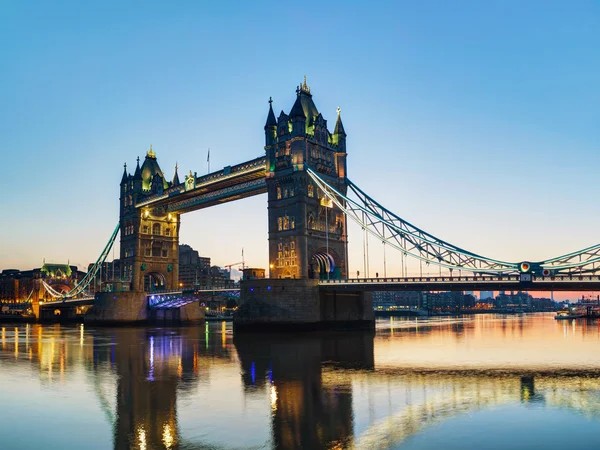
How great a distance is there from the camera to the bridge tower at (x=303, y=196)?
7519cm

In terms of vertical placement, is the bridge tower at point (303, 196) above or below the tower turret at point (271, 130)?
below

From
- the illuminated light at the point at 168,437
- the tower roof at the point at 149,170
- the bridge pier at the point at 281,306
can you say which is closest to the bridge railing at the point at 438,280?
the bridge pier at the point at 281,306

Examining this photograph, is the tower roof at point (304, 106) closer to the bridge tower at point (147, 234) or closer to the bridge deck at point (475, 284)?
the bridge deck at point (475, 284)

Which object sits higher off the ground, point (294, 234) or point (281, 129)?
point (281, 129)

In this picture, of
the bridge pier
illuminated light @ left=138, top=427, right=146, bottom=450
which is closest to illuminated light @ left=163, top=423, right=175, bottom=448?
illuminated light @ left=138, top=427, right=146, bottom=450

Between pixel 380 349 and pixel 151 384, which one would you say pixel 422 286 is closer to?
pixel 380 349

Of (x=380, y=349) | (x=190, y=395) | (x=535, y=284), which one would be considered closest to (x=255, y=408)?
(x=190, y=395)

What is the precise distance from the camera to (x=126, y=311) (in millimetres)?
104188

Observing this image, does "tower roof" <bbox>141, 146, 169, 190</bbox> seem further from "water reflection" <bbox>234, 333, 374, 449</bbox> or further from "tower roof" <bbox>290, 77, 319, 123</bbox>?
"water reflection" <bbox>234, 333, 374, 449</bbox>

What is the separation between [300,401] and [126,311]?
85.2m

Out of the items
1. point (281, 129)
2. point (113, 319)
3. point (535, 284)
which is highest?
point (281, 129)

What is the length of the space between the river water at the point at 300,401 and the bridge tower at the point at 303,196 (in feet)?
98.6

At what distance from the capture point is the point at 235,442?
18.4m

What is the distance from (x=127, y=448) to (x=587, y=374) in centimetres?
A: 2852
